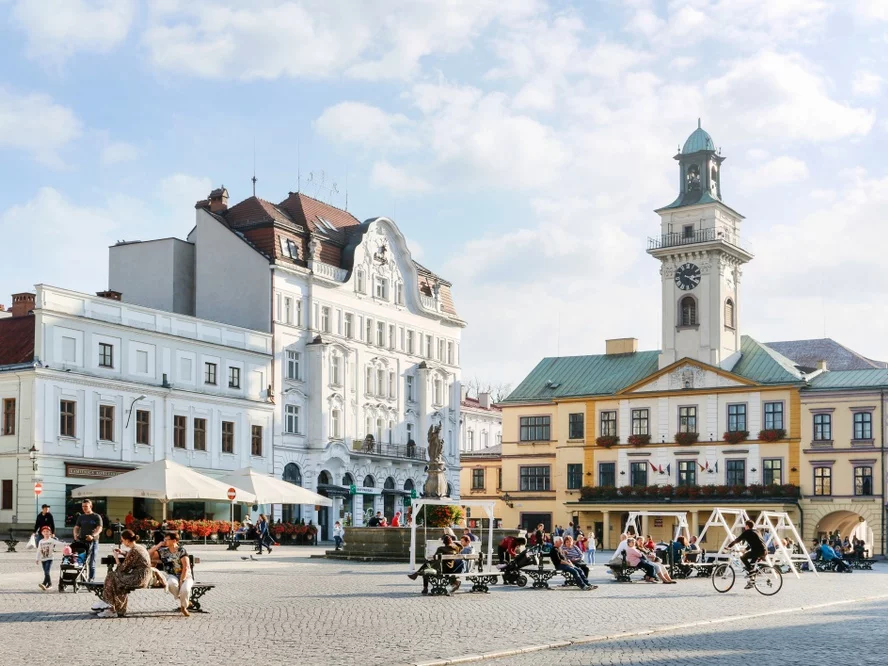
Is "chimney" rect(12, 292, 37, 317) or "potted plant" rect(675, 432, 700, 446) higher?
"chimney" rect(12, 292, 37, 317)

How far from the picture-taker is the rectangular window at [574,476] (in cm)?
8012

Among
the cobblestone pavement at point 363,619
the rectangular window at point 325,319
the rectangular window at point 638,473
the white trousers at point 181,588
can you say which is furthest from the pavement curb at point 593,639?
the rectangular window at point 638,473

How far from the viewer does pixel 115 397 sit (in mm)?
57844

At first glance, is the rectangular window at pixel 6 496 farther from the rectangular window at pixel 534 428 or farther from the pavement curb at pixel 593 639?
the pavement curb at pixel 593 639

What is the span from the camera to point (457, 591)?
28.1 meters

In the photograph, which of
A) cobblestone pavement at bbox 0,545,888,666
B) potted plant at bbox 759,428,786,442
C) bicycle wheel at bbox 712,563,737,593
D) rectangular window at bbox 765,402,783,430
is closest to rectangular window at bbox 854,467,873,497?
potted plant at bbox 759,428,786,442

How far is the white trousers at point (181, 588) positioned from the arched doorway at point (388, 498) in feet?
175

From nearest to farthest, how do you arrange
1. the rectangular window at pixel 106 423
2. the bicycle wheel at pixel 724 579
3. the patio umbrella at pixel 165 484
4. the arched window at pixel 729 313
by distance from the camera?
the bicycle wheel at pixel 724 579, the patio umbrella at pixel 165 484, the rectangular window at pixel 106 423, the arched window at pixel 729 313

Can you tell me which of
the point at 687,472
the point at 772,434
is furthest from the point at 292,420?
the point at 772,434

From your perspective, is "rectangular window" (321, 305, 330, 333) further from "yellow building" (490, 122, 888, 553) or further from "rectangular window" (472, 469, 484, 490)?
"rectangular window" (472, 469, 484, 490)

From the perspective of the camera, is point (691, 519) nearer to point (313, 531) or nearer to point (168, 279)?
point (313, 531)

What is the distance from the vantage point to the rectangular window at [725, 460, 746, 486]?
74938mm

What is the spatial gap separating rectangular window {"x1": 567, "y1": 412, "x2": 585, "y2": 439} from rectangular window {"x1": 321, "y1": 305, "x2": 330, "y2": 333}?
17.8 metres

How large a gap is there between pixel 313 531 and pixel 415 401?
21.1 meters
